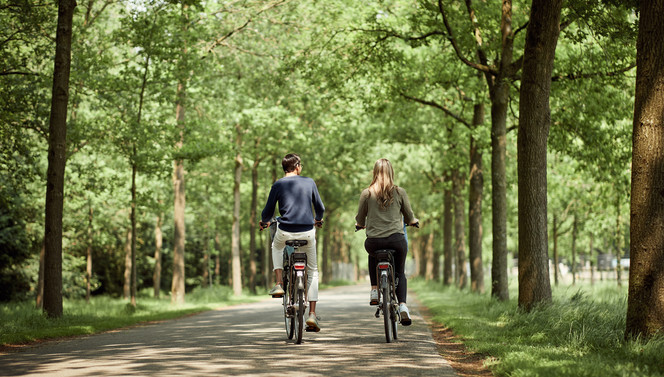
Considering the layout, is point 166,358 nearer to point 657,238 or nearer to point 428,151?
point 657,238

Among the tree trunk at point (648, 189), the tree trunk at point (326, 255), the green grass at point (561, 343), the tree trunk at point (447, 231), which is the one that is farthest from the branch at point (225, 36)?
the tree trunk at point (326, 255)

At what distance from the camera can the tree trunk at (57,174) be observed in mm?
14648

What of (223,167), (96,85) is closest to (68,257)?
(223,167)

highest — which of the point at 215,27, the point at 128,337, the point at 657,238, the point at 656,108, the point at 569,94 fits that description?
the point at 215,27

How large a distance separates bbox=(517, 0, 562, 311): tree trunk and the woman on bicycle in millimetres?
3669

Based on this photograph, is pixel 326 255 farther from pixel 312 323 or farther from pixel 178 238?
pixel 312 323

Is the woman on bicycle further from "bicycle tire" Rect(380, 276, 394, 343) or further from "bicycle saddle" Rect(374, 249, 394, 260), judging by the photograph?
"bicycle tire" Rect(380, 276, 394, 343)

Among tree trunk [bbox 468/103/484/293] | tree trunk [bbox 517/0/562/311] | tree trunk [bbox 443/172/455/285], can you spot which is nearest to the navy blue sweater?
tree trunk [bbox 517/0/562/311]

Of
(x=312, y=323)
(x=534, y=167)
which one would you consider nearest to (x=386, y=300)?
(x=312, y=323)

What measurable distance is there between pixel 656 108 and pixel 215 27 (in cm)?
2126

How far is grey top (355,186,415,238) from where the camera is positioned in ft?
30.8

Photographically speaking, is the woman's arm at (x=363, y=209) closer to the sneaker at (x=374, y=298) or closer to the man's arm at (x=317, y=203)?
the man's arm at (x=317, y=203)

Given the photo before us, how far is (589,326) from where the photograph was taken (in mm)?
9188

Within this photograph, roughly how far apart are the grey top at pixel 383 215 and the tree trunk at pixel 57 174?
7.71 metres
